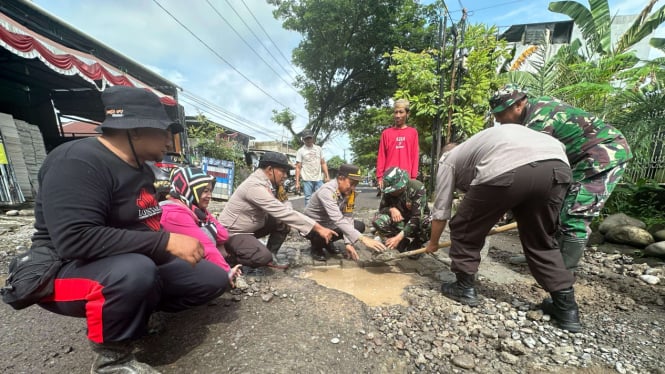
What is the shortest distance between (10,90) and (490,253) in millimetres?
12249

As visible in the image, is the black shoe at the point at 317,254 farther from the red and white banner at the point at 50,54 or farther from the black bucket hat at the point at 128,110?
the red and white banner at the point at 50,54

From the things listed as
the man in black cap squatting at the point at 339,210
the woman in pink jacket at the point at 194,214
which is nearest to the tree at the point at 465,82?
the man in black cap squatting at the point at 339,210

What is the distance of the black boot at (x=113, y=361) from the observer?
115 centimetres

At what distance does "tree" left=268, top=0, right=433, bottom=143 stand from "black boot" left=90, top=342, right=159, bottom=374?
11.3 meters

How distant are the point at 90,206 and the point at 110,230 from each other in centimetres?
12

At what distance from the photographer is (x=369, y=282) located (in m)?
2.55

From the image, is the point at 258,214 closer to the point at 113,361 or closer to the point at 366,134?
the point at 113,361

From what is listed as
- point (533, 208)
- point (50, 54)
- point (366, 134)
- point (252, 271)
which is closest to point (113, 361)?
point (252, 271)

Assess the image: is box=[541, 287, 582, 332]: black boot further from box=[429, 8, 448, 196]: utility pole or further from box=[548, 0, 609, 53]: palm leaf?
box=[548, 0, 609, 53]: palm leaf

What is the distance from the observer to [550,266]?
1.74 meters

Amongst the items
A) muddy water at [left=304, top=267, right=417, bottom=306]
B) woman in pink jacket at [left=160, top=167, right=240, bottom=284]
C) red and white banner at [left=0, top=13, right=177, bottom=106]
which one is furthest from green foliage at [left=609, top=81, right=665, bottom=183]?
red and white banner at [left=0, top=13, right=177, bottom=106]

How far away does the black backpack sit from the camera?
3.62ft

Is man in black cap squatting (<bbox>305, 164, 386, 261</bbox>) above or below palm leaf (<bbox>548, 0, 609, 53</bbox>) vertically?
below

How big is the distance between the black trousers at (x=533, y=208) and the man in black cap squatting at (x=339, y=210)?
35.3 inches
